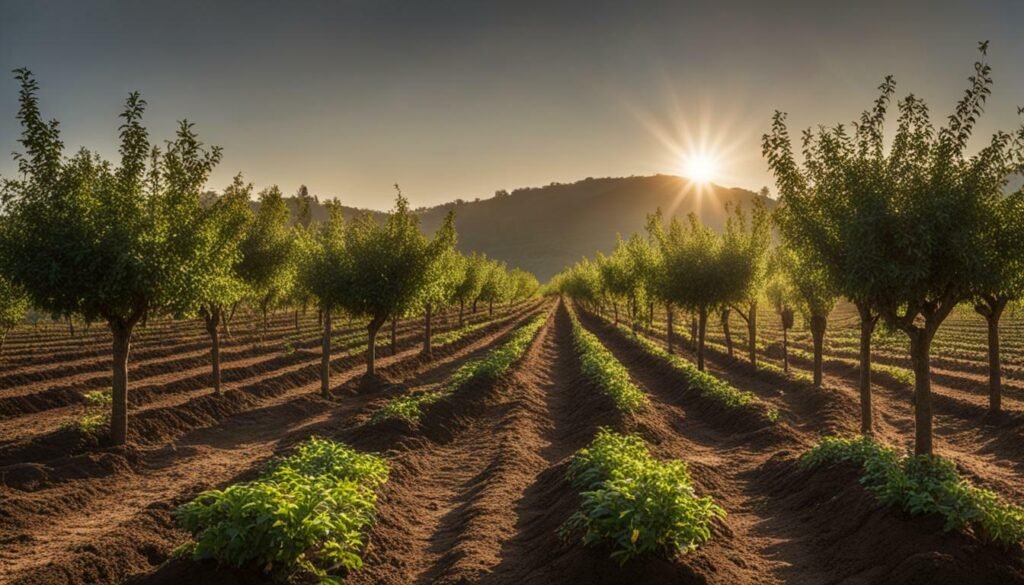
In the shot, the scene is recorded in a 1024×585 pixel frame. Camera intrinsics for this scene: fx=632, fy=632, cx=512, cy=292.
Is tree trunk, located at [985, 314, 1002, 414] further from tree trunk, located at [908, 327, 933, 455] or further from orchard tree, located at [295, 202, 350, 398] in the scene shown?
orchard tree, located at [295, 202, 350, 398]

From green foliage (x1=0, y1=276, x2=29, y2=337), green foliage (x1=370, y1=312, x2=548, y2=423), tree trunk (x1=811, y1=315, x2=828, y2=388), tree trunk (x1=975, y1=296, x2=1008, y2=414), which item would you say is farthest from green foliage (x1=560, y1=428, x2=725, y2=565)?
green foliage (x1=0, y1=276, x2=29, y2=337)

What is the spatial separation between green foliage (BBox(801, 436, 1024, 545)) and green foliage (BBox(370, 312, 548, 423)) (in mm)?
10678

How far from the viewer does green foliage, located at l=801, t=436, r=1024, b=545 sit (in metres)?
8.01

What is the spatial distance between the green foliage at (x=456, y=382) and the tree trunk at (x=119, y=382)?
6.25 meters

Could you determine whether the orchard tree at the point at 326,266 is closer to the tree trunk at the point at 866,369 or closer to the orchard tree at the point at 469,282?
the tree trunk at the point at 866,369

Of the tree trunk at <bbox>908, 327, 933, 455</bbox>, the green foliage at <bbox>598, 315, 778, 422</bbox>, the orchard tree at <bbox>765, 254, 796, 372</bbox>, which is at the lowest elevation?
the green foliage at <bbox>598, 315, 778, 422</bbox>

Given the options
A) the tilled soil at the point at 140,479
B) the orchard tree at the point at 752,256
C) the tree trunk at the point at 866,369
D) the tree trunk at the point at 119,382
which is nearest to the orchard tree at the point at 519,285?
the orchard tree at the point at 752,256

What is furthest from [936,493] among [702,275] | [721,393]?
[702,275]

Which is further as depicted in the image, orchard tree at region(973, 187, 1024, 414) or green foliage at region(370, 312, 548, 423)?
green foliage at region(370, 312, 548, 423)

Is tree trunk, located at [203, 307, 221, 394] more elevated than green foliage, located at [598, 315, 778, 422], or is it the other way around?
tree trunk, located at [203, 307, 221, 394]

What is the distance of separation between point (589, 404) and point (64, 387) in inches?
773

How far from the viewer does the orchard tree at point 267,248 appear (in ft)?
83.5

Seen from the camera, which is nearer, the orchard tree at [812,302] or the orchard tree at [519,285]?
the orchard tree at [812,302]

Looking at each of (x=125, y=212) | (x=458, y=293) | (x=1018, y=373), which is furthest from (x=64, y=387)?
(x=1018, y=373)
